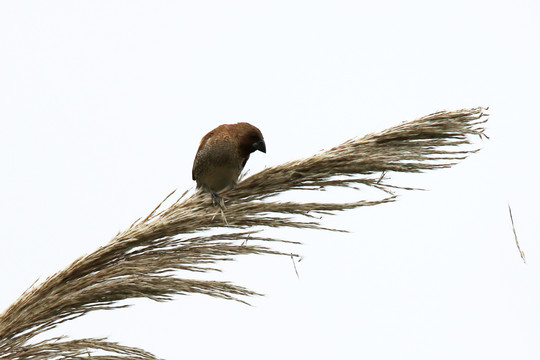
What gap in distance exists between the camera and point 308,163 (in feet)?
7.14

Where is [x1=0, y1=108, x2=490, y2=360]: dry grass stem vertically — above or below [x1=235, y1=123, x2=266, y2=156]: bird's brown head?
below

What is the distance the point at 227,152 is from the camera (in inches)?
155

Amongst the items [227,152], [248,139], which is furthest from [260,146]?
[227,152]

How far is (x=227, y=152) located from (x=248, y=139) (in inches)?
6.7

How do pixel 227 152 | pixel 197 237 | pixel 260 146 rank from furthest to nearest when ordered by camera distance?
pixel 227 152 → pixel 260 146 → pixel 197 237

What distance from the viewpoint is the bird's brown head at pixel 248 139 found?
3.78 m

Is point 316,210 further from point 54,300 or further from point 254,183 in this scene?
point 54,300

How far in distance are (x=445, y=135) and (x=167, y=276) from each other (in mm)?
994

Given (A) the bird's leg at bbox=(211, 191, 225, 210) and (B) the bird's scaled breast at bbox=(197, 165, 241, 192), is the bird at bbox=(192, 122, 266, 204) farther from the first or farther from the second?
(A) the bird's leg at bbox=(211, 191, 225, 210)

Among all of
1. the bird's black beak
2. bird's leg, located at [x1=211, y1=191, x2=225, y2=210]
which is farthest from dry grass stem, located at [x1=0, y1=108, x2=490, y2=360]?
the bird's black beak

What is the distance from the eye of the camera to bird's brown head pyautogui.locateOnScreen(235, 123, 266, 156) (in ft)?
12.4

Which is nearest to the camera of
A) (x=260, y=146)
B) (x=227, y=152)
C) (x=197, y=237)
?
(x=197, y=237)

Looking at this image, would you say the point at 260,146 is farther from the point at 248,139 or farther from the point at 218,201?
the point at 218,201

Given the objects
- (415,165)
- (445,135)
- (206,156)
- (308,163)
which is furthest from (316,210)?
(206,156)
